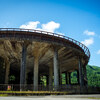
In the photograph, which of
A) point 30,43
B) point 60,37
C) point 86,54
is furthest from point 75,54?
point 30,43

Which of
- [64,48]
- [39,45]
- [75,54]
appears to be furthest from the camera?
[75,54]

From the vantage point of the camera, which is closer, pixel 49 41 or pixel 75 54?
pixel 49 41

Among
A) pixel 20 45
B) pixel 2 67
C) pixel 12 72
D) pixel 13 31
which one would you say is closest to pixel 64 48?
pixel 20 45

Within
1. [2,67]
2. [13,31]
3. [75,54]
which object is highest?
[13,31]

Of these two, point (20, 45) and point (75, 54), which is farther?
point (75, 54)

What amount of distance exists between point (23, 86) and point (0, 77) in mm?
11787

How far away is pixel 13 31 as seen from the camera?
21.5 m

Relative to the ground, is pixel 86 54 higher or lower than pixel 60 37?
lower

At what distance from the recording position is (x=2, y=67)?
94.4 ft

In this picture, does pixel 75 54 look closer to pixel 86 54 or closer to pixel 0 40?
pixel 86 54

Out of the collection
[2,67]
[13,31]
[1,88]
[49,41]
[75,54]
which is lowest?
[1,88]

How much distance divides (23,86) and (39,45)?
25.3 feet

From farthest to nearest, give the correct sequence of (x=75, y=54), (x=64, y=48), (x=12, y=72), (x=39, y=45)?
(x=12, y=72) → (x=75, y=54) → (x=64, y=48) → (x=39, y=45)

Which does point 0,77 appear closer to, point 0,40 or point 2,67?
point 2,67
